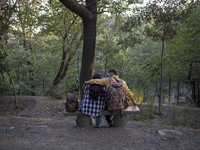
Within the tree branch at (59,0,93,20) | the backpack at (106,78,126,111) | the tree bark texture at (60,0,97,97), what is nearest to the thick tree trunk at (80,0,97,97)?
the tree bark texture at (60,0,97,97)

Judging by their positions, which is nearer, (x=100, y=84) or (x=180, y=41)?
(x=100, y=84)

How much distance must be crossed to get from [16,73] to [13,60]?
2780mm

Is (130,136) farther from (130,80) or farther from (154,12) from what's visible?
(130,80)

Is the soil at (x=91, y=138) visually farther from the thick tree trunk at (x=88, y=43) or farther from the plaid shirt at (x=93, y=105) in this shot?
the thick tree trunk at (x=88, y=43)

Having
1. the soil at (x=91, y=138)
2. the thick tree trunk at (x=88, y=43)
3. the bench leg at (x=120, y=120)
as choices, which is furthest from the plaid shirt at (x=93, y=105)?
the thick tree trunk at (x=88, y=43)

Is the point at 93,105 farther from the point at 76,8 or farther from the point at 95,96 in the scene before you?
the point at 76,8

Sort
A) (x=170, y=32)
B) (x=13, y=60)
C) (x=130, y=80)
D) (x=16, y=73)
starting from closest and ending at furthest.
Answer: (x=170, y=32)
(x=13, y=60)
(x=16, y=73)
(x=130, y=80)

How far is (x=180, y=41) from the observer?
1030 centimetres

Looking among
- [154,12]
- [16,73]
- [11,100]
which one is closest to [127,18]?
[154,12]

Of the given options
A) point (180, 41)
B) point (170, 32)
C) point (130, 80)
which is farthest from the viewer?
point (130, 80)

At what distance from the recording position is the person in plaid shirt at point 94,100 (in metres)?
5.12

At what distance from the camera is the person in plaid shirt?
5121 millimetres

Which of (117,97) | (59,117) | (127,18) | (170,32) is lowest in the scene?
(59,117)

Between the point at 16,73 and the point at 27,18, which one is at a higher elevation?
the point at 27,18
